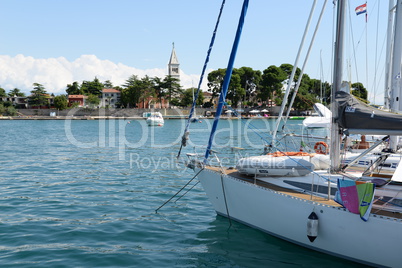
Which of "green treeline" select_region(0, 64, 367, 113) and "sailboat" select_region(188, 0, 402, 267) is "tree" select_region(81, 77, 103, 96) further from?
"sailboat" select_region(188, 0, 402, 267)

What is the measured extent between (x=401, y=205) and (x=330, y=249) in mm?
1835

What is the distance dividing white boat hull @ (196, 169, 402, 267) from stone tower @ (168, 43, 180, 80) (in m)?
146

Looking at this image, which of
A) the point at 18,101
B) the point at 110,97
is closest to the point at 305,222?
the point at 110,97

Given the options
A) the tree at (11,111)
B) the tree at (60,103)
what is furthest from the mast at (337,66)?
the tree at (11,111)

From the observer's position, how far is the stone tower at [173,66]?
155500mm

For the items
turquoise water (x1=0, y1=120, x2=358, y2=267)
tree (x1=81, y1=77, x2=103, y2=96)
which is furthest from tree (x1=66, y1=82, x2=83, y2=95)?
turquoise water (x1=0, y1=120, x2=358, y2=267)

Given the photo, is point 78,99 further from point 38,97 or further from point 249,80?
point 249,80

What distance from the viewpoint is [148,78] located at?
121750mm

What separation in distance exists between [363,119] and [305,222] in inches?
107

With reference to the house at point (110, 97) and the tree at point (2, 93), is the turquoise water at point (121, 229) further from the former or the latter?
the house at point (110, 97)

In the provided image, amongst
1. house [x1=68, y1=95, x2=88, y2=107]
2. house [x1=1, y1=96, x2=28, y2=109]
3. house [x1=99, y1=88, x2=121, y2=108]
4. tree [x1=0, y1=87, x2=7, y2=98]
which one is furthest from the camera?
house [x1=99, y1=88, x2=121, y2=108]

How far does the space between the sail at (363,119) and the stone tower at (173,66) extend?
485 ft

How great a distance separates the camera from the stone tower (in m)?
156

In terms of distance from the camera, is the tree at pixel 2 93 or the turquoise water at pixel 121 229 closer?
the turquoise water at pixel 121 229
